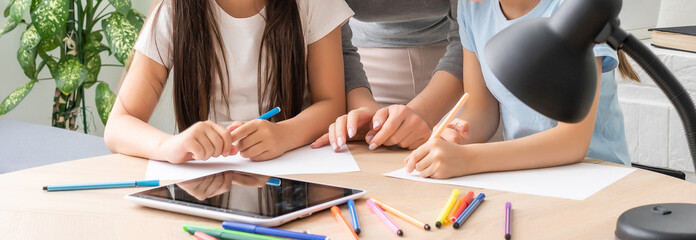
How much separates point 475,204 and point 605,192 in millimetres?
167

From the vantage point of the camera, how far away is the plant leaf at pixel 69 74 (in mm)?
2252

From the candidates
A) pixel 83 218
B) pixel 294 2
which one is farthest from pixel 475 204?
pixel 294 2

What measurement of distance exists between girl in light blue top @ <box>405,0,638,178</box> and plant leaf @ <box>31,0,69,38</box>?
4.67 ft

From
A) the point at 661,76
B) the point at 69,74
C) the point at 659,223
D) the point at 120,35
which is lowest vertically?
the point at 69,74

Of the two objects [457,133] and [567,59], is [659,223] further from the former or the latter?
[457,133]

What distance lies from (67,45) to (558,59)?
2082mm

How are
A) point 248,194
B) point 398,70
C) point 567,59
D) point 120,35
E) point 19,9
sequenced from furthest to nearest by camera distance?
point 120,35
point 19,9
point 398,70
point 248,194
point 567,59

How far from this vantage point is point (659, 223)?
2.05ft

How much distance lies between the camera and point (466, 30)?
1.25m

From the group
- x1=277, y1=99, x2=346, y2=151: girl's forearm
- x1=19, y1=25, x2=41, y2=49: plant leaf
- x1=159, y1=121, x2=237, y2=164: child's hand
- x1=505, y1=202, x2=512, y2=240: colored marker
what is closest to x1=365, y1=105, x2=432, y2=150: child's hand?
x1=277, y1=99, x2=346, y2=151: girl's forearm

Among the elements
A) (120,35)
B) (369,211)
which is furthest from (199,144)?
(120,35)

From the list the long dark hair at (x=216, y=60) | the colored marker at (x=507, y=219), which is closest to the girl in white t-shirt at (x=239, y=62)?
the long dark hair at (x=216, y=60)

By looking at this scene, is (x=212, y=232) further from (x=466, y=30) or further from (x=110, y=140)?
(x=466, y=30)

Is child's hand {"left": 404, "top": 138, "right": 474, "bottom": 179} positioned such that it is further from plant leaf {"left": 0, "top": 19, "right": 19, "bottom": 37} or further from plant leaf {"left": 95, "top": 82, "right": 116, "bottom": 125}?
plant leaf {"left": 0, "top": 19, "right": 19, "bottom": 37}
